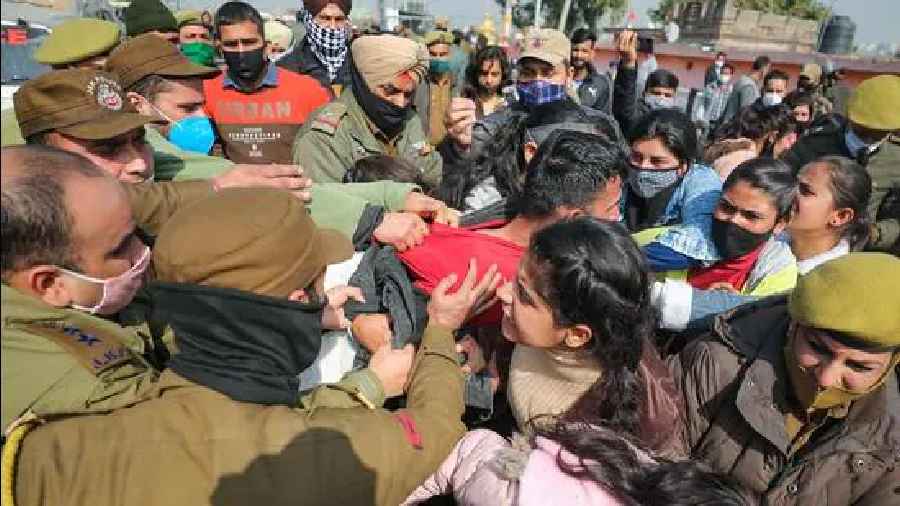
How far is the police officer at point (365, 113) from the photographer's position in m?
3.15

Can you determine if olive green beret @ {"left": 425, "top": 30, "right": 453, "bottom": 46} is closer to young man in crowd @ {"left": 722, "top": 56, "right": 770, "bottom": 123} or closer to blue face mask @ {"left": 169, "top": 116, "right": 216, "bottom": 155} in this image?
young man in crowd @ {"left": 722, "top": 56, "right": 770, "bottom": 123}

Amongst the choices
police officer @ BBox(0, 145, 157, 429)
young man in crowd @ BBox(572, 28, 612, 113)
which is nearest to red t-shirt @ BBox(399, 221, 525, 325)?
police officer @ BBox(0, 145, 157, 429)

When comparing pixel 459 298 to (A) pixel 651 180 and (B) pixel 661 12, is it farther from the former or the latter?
(B) pixel 661 12

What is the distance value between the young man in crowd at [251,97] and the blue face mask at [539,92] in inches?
55.6

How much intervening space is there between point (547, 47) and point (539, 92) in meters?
0.47

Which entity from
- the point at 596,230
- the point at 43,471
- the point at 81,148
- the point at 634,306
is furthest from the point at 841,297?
the point at 81,148

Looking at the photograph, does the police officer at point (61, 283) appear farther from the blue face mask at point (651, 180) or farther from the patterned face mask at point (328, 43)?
the patterned face mask at point (328, 43)

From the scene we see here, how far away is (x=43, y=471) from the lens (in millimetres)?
1157

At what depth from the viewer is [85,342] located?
1.35 meters

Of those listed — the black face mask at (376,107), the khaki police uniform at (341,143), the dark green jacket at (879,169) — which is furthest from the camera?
the dark green jacket at (879,169)

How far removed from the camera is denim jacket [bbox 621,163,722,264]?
2482 mm

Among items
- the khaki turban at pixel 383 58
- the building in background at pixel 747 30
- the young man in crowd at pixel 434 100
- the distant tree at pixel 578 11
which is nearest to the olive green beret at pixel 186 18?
the young man in crowd at pixel 434 100

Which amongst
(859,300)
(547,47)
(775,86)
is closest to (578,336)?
(859,300)

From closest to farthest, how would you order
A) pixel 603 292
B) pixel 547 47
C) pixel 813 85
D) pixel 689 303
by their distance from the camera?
1. pixel 603 292
2. pixel 689 303
3. pixel 547 47
4. pixel 813 85
